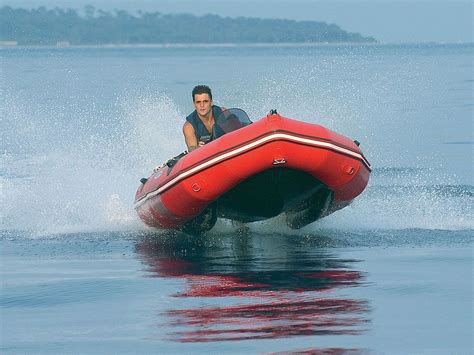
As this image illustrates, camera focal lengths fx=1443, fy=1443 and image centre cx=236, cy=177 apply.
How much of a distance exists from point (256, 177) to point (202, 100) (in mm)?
1065

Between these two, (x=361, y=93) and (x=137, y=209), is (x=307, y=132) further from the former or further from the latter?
(x=361, y=93)

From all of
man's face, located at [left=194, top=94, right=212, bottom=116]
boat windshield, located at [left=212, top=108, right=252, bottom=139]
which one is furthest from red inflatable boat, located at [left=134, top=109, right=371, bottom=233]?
man's face, located at [left=194, top=94, right=212, bottom=116]

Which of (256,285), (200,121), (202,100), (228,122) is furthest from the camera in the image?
(200,121)

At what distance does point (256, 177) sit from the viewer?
1166 centimetres

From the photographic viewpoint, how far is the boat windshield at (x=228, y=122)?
12180 millimetres

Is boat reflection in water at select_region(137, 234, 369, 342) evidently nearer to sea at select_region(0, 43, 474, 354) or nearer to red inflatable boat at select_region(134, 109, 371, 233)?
sea at select_region(0, 43, 474, 354)

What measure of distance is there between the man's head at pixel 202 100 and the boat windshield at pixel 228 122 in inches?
6.8

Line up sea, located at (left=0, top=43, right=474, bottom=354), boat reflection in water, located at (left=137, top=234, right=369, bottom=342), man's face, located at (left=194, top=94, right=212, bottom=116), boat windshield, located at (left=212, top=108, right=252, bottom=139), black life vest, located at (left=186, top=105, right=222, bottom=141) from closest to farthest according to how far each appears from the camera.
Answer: sea, located at (left=0, top=43, right=474, bottom=354)
boat reflection in water, located at (left=137, top=234, right=369, bottom=342)
boat windshield, located at (left=212, top=108, right=252, bottom=139)
man's face, located at (left=194, top=94, right=212, bottom=116)
black life vest, located at (left=186, top=105, right=222, bottom=141)

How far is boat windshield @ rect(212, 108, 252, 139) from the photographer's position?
1218cm

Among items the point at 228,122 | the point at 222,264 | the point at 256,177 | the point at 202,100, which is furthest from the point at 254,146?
the point at 202,100

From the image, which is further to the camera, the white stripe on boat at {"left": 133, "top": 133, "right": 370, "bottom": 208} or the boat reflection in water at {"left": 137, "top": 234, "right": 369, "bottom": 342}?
the white stripe on boat at {"left": 133, "top": 133, "right": 370, "bottom": 208}

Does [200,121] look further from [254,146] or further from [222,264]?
[222,264]

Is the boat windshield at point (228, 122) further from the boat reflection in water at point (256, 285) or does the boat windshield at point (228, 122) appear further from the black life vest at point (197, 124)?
the boat reflection in water at point (256, 285)

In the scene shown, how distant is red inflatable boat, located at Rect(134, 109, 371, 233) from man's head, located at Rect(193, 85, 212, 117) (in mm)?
195
